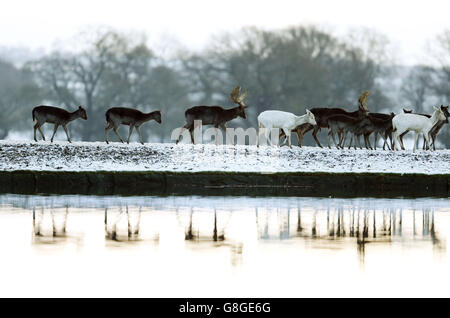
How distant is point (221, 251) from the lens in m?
11.1

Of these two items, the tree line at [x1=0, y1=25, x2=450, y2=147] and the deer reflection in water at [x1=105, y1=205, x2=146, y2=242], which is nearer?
the deer reflection in water at [x1=105, y1=205, x2=146, y2=242]

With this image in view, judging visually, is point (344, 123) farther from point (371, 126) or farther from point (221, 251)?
point (221, 251)

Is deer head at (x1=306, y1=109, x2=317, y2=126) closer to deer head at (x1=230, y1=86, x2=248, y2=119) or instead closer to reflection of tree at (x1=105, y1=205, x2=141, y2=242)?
deer head at (x1=230, y1=86, x2=248, y2=119)

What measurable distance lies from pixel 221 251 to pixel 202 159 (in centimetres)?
1850

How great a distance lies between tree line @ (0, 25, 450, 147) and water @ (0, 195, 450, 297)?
46061mm

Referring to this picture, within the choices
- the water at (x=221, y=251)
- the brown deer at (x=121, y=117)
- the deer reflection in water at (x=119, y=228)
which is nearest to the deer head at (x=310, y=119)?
the brown deer at (x=121, y=117)

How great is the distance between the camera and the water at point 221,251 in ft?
28.5

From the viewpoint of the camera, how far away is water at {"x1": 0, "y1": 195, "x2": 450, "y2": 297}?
8672 millimetres

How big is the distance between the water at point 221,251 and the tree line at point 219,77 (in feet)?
151

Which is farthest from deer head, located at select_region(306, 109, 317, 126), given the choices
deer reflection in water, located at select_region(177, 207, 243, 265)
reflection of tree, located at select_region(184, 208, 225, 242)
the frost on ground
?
reflection of tree, located at select_region(184, 208, 225, 242)

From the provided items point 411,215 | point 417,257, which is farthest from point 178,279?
point 411,215

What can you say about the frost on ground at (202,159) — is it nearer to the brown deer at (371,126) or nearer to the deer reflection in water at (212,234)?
the brown deer at (371,126)

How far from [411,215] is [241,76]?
→ 47.6 m
